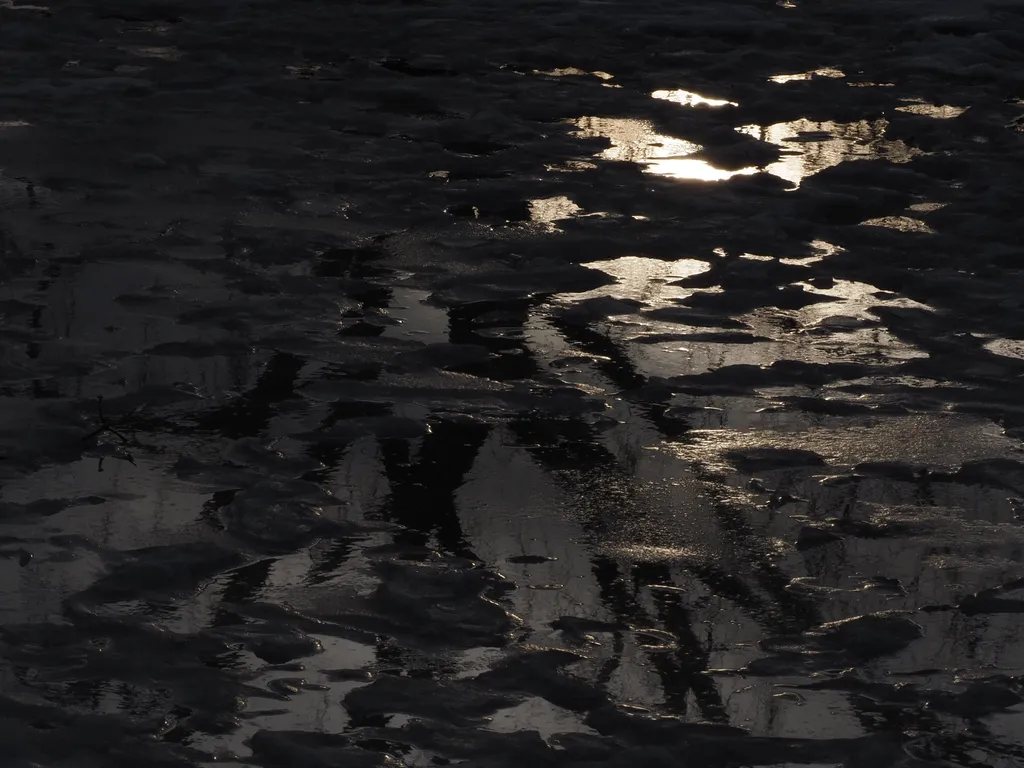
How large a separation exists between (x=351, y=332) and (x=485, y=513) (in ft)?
5.01

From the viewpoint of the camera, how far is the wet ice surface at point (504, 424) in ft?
11.7

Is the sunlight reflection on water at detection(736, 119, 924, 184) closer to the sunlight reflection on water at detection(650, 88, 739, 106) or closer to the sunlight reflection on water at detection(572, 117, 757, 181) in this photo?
the sunlight reflection on water at detection(572, 117, 757, 181)

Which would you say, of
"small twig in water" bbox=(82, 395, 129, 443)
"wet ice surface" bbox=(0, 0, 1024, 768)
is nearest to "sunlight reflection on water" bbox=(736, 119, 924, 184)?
"wet ice surface" bbox=(0, 0, 1024, 768)

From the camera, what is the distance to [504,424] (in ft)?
16.4

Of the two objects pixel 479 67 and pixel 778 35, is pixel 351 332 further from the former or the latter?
pixel 778 35

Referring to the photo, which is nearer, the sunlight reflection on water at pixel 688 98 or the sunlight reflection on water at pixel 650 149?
the sunlight reflection on water at pixel 650 149

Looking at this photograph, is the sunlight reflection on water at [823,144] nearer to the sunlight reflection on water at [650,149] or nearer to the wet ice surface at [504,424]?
the wet ice surface at [504,424]

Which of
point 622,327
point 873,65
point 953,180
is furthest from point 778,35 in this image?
point 622,327

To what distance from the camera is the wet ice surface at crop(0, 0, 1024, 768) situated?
3580 mm

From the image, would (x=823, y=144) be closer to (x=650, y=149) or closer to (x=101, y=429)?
(x=650, y=149)

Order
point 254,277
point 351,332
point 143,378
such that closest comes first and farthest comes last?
point 143,378, point 351,332, point 254,277

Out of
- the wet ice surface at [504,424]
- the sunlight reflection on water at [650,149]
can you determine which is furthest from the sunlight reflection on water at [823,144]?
the sunlight reflection on water at [650,149]

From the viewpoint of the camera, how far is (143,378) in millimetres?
5184

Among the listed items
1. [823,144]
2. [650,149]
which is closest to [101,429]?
[650,149]
